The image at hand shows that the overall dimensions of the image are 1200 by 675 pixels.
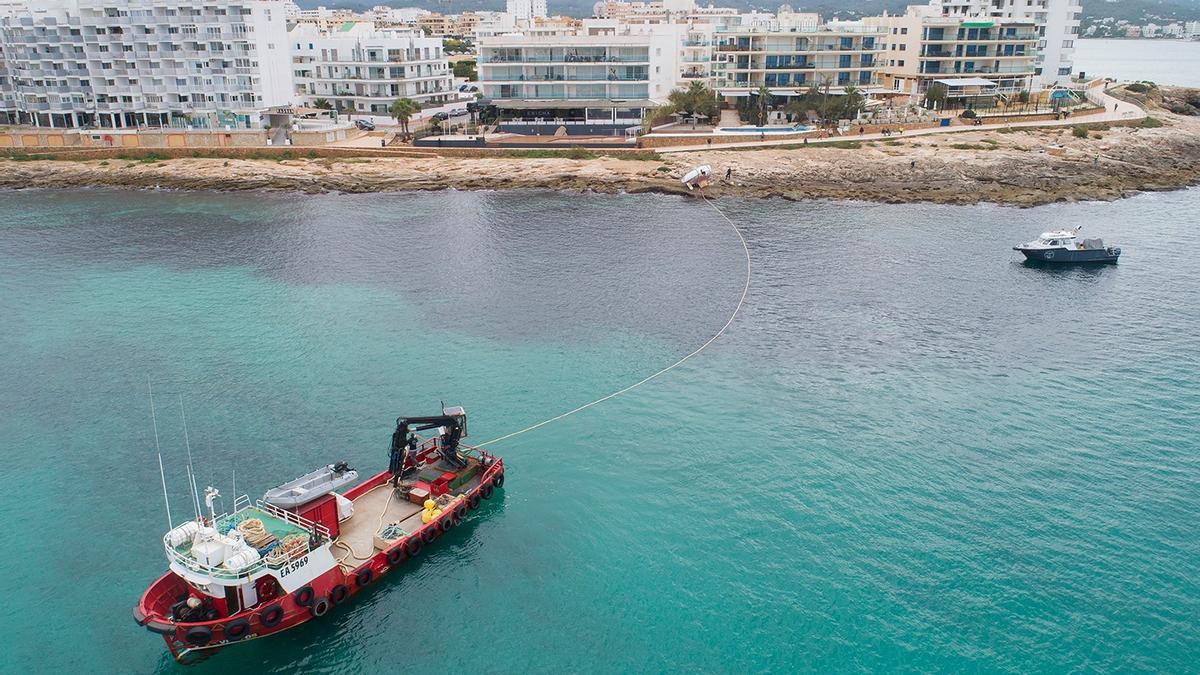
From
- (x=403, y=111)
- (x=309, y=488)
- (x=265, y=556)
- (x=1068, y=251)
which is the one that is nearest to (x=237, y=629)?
(x=265, y=556)

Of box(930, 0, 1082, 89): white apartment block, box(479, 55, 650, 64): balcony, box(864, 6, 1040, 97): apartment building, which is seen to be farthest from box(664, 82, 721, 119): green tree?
box(930, 0, 1082, 89): white apartment block

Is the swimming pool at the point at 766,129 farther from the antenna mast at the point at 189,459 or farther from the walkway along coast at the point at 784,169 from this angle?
the antenna mast at the point at 189,459

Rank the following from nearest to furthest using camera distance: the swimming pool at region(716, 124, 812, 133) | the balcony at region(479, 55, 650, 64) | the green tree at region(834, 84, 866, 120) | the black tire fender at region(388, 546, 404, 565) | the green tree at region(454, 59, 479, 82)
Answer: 1. the black tire fender at region(388, 546, 404, 565)
2. the swimming pool at region(716, 124, 812, 133)
3. the green tree at region(834, 84, 866, 120)
4. the balcony at region(479, 55, 650, 64)
5. the green tree at region(454, 59, 479, 82)

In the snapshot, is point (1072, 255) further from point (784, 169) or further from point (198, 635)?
point (198, 635)

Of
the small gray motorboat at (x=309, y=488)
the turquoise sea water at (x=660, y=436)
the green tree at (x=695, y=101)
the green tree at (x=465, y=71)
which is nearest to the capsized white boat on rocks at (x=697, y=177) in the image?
the turquoise sea water at (x=660, y=436)

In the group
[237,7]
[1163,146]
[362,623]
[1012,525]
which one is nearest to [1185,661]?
[1012,525]

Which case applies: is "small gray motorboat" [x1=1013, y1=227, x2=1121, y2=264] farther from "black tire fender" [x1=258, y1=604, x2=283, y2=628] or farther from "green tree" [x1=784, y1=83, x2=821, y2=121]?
"black tire fender" [x1=258, y1=604, x2=283, y2=628]
